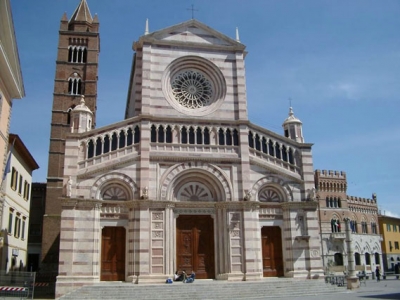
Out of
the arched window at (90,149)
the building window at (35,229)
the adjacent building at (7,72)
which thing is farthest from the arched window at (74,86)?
the adjacent building at (7,72)

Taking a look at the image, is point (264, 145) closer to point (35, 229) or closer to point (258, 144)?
point (258, 144)

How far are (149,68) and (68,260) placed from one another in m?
14.0

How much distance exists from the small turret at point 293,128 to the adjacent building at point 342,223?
2644 centimetres

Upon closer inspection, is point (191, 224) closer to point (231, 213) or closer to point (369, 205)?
point (231, 213)

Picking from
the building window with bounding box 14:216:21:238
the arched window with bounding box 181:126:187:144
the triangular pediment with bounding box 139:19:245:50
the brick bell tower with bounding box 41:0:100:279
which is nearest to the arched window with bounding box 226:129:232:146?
the arched window with bounding box 181:126:187:144

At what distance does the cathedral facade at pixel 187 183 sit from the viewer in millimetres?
26281

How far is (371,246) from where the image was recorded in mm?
62156

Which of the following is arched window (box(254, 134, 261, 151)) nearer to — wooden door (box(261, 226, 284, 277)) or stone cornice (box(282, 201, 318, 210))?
stone cornice (box(282, 201, 318, 210))

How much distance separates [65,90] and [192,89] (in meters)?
21.8

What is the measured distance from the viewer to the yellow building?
65.2 meters

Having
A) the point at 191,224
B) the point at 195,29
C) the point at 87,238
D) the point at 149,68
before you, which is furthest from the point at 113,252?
the point at 195,29

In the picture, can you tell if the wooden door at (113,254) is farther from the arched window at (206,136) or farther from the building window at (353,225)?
Answer: the building window at (353,225)

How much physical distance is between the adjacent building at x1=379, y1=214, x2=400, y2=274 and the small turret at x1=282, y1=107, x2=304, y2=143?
4307 cm

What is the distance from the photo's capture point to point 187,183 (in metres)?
28.8
